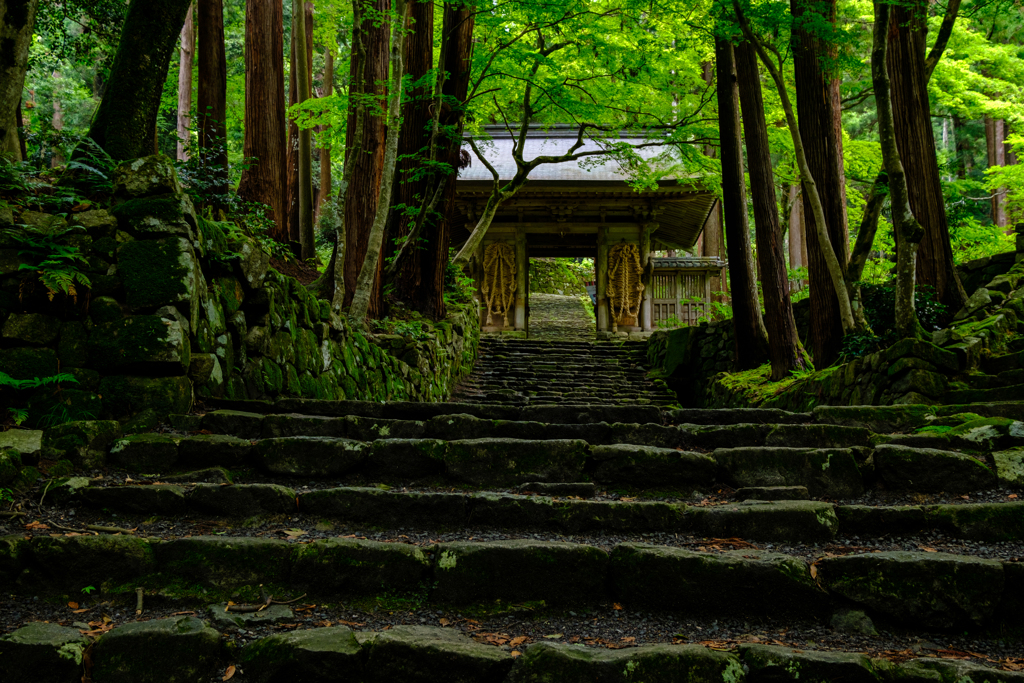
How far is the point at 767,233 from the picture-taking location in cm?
959

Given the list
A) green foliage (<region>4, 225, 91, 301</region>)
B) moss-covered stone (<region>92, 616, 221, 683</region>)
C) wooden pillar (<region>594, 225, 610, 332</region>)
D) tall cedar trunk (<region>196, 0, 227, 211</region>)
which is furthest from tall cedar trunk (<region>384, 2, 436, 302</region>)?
wooden pillar (<region>594, 225, 610, 332</region>)

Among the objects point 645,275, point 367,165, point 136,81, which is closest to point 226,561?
point 136,81

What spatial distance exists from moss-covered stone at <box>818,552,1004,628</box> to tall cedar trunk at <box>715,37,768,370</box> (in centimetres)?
800

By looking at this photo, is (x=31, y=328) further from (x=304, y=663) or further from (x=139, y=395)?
(x=304, y=663)

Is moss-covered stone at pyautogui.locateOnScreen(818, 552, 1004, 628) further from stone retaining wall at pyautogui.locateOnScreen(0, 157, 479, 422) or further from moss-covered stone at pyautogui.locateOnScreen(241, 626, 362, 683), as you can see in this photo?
stone retaining wall at pyautogui.locateOnScreen(0, 157, 479, 422)

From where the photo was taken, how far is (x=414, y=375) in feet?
27.2

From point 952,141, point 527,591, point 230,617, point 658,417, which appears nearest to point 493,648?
point 527,591

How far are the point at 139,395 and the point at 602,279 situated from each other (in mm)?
14192

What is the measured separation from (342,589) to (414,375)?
5.88m

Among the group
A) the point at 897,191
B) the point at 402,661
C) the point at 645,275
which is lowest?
the point at 402,661

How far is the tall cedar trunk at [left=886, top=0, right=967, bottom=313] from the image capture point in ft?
21.9

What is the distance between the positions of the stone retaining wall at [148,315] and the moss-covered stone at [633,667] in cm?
259

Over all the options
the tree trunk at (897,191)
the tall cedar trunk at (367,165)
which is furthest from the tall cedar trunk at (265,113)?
the tree trunk at (897,191)

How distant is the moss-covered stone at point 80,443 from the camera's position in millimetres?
3119
